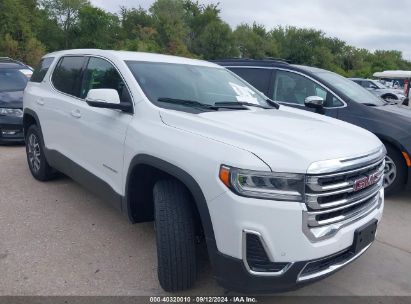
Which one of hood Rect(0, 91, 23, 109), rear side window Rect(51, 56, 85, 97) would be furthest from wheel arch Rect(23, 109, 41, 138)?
hood Rect(0, 91, 23, 109)

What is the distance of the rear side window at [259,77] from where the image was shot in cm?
625

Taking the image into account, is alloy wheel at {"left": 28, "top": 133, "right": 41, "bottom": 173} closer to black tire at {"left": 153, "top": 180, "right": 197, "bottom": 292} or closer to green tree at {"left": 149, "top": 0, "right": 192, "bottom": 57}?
black tire at {"left": 153, "top": 180, "right": 197, "bottom": 292}

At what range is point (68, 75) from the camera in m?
4.48

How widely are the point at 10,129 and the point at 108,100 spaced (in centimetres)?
509

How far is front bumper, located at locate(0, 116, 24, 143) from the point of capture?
736 centimetres

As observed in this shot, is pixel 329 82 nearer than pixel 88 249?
No

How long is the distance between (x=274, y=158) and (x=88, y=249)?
6.61 ft

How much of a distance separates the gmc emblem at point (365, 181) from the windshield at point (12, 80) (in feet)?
24.7

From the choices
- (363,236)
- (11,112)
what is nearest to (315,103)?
(363,236)

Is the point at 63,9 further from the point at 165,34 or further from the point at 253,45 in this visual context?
the point at 253,45

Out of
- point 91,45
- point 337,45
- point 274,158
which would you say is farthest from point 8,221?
point 337,45

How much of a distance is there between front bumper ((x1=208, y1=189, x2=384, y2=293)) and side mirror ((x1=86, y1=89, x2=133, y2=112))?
A: 130 centimetres

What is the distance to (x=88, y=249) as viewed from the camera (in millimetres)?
3512

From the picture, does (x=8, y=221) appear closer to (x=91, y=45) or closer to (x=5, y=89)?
(x=5, y=89)
